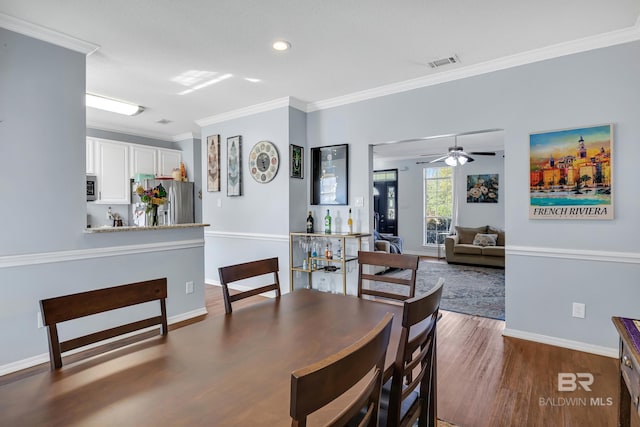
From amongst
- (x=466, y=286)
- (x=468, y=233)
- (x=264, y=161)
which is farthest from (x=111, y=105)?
(x=468, y=233)

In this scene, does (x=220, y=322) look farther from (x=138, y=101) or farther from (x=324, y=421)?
(x=138, y=101)

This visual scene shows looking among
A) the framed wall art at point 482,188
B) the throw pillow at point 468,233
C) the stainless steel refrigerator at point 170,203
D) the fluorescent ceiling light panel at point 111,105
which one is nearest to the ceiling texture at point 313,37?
the fluorescent ceiling light panel at point 111,105

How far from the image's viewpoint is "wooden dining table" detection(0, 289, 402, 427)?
858 mm

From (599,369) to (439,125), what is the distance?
2471mm

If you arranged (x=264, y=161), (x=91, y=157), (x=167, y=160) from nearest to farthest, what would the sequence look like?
1. (x=264, y=161)
2. (x=91, y=157)
3. (x=167, y=160)

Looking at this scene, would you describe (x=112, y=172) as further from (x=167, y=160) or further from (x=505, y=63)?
(x=505, y=63)

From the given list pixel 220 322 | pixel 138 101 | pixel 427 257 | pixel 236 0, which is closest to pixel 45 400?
pixel 220 322

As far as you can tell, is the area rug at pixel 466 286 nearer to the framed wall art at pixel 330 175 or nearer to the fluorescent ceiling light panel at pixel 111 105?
the framed wall art at pixel 330 175

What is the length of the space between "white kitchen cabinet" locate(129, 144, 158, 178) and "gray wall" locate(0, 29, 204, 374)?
9.95 ft

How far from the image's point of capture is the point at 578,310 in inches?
112

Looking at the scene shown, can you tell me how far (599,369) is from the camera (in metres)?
2.51

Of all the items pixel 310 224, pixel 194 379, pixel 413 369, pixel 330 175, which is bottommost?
pixel 413 369

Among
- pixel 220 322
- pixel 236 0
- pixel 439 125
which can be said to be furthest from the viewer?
pixel 439 125

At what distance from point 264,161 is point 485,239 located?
484 centimetres
